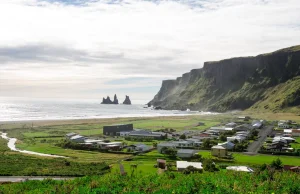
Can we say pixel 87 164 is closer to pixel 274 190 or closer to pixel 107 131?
pixel 274 190

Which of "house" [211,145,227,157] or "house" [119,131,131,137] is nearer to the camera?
"house" [211,145,227,157]

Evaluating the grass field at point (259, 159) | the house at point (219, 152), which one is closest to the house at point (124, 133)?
the grass field at point (259, 159)

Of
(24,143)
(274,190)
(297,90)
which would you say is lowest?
(24,143)

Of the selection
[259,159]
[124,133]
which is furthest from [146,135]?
[259,159]

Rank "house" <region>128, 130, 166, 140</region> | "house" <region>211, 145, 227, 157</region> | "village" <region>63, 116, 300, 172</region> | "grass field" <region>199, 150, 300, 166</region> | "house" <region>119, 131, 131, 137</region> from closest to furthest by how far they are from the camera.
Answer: "grass field" <region>199, 150, 300, 166</region>, "village" <region>63, 116, 300, 172</region>, "house" <region>211, 145, 227, 157</region>, "house" <region>128, 130, 166, 140</region>, "house" <region>119, 131, 131, 137</region>

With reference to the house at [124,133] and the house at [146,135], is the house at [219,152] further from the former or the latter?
the house at [124,133]

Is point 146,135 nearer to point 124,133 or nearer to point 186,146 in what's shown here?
point 124,133

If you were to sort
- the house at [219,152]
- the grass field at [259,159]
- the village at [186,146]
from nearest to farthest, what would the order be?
the grass field at [259,159], the village at [186,146], the house at [219,152]

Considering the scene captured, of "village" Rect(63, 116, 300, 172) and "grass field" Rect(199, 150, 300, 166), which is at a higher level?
"village" Rect(63, 116, 300, 172)

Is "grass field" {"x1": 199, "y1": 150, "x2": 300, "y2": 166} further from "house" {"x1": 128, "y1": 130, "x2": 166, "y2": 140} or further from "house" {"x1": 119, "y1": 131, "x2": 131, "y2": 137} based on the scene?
"house" {"x1": 119, "y1": 131, "x2": 131, "y2": 137}

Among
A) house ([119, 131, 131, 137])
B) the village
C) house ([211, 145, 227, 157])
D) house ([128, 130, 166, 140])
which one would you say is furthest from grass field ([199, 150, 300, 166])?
house ([119, 131, 131, 137])

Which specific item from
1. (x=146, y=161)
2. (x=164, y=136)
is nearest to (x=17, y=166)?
(x=146, y=161)
